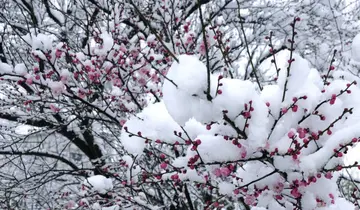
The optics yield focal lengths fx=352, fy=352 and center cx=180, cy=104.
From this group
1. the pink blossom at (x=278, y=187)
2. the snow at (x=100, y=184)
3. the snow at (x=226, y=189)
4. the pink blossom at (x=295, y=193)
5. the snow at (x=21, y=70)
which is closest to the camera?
the pink blossom at (x=295, y=193)

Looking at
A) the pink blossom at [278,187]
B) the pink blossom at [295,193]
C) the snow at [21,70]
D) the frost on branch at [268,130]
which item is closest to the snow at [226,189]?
the frost on branch at [268,130]

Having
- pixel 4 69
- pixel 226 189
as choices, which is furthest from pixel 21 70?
pixel 226 189

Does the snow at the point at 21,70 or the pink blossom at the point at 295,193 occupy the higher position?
the snow at the point at 21,70

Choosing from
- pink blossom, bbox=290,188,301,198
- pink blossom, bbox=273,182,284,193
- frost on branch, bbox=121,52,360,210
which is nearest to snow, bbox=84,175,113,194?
frost on branch, bbox=121,52,360,210

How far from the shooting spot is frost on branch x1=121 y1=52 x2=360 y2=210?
1.56m

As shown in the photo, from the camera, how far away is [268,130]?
1742 millimetres

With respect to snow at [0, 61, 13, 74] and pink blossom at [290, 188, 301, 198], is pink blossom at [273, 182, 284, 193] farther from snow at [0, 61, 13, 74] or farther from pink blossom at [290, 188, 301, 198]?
snow at [0, 61, 13, 74]

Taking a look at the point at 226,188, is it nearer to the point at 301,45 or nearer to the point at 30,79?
Result: the point at 30,79

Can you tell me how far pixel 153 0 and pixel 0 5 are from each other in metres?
2.31

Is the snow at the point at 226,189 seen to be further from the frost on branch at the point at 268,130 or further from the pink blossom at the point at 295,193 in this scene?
the pink blossom at the point at 295,193

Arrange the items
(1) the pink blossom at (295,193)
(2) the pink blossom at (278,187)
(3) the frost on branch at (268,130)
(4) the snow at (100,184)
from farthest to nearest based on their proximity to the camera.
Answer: (4) the snow at (100,184), (2) the pink blossom at (278,187), (1) the pink blossom at (295,193), (3) the frost on branch at (268,130)

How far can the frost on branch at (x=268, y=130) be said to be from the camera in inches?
61.5

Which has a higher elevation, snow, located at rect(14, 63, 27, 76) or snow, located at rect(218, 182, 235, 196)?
snow, located at rect(14, 63, 27, 76)

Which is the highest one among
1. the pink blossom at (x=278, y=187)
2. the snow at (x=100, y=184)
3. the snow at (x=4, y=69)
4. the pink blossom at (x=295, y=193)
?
the snow at (x=4, y=69)
